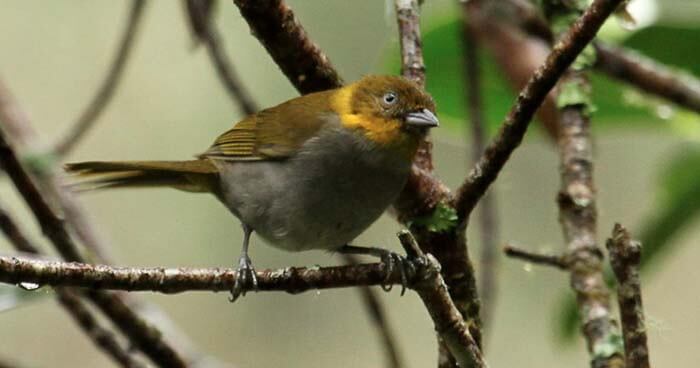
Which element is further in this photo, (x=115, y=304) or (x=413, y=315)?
(x=413, y=315)

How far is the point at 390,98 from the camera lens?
276 cm

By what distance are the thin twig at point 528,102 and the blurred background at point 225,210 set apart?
11.6 feet

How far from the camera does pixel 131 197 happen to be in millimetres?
6078

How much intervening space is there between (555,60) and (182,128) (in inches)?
168

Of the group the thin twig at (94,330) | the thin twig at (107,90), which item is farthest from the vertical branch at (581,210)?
the thin twig at (107,90)

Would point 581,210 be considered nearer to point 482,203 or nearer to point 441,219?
point 441,219

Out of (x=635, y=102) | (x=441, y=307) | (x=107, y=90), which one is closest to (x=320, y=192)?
(x=107, y=90)

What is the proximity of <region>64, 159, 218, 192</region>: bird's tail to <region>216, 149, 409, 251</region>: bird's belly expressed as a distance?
216mm

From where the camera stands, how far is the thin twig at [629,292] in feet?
5.49

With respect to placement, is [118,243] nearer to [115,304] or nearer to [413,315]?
[413,315]

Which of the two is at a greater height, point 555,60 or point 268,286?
point 555,60

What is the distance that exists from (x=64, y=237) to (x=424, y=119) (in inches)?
36.6

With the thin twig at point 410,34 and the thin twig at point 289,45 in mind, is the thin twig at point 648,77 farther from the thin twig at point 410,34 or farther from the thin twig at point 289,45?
the thin twig at point 289,45

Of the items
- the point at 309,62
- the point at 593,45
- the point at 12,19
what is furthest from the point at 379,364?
the point at 309,62
